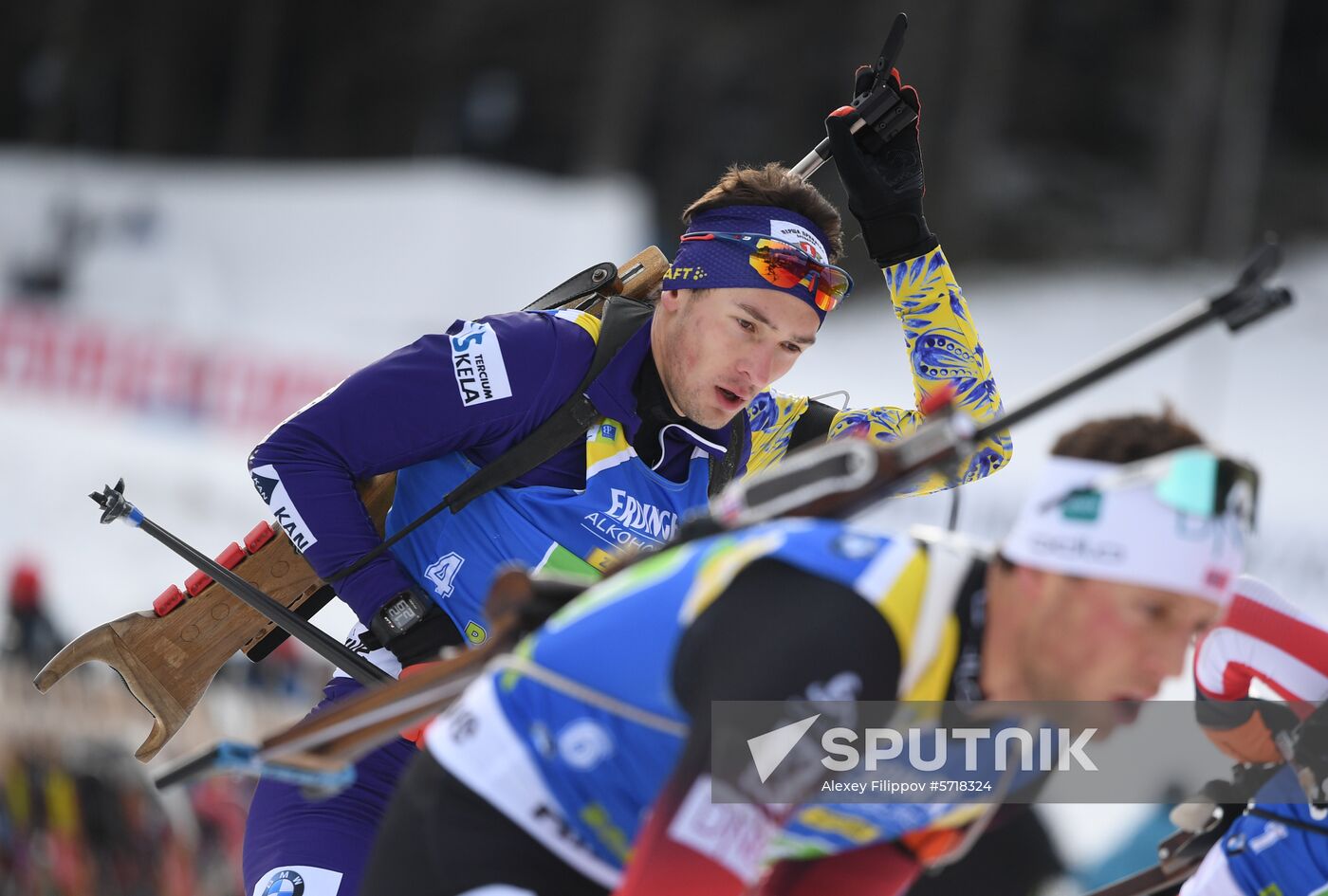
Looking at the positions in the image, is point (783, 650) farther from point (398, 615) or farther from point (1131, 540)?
point (398, 615)

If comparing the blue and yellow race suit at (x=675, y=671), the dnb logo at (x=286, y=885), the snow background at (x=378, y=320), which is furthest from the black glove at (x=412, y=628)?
the snow background at (x=378, y=320)

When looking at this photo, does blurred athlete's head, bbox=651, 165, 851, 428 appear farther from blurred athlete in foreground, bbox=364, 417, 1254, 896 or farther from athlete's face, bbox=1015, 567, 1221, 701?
athlete's face, bbox=1015, 567, 1221, 701

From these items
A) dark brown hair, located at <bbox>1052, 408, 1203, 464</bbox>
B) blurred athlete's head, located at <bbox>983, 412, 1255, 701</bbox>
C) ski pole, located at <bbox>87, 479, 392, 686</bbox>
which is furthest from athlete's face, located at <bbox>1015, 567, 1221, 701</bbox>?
ski pole, located at <bbox>87, 479, 392, 686</bbox>

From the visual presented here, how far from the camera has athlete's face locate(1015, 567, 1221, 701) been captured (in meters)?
1.86

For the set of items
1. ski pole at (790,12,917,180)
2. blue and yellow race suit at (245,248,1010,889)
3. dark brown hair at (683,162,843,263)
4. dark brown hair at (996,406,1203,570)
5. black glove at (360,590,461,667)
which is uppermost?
ski pole at (790,12,917,180)

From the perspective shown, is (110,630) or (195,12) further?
(195,12)

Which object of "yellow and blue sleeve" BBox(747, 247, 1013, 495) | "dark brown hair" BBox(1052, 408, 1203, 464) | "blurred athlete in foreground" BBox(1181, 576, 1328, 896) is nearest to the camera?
"dark brown hair" BBox(1052, 408, 1203, 464)

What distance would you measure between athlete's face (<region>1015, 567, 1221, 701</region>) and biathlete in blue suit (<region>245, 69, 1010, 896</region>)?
1174mm

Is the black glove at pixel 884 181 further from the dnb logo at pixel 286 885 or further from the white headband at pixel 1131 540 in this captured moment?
the dnb logo at pixel 286 885

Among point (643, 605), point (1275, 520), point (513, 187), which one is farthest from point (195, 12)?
point (643, 605)

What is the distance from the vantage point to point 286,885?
282cm

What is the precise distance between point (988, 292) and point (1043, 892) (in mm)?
14434

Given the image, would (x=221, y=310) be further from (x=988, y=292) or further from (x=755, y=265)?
(x=755, y=265)

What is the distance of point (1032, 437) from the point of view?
486 inches
